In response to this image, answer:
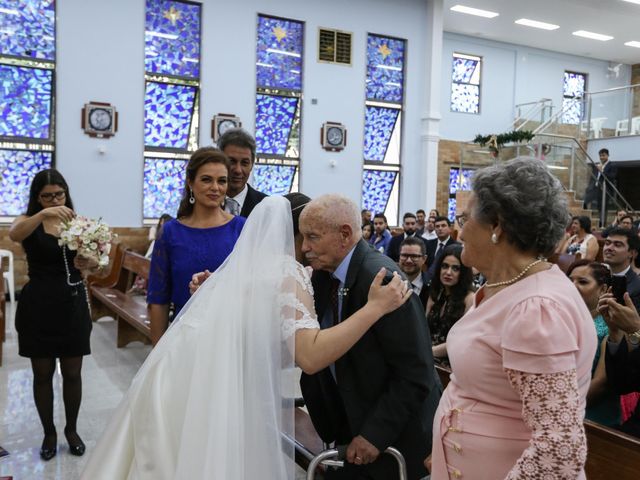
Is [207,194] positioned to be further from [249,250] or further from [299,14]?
[299,14]

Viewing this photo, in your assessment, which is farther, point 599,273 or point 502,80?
point 502,80

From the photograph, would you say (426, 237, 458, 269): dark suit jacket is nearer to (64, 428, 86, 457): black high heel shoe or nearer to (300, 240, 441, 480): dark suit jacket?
(64, 428, 86, 457): black high heel shoe

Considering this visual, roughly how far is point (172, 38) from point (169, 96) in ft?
3.39

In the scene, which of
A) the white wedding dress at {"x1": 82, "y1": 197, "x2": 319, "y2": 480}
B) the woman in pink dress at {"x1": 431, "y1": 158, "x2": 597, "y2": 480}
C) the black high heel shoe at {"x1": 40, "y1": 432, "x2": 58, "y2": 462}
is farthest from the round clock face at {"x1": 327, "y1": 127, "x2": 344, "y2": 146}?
the woman in pink dress at {"x1": 431, "y1": 158, "x2": 597, "y2": 480}

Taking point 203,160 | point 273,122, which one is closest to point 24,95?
point 273,122

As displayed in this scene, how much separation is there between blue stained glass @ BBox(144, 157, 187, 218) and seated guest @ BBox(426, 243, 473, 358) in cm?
734

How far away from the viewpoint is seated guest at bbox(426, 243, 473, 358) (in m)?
3.74

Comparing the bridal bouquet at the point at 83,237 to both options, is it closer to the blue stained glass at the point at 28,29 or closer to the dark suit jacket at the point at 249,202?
the dark suit jacket at the point at 249,202

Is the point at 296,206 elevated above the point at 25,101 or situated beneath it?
situated beneath

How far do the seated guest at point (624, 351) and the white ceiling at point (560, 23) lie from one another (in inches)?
473

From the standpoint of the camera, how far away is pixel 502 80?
15.7 metres

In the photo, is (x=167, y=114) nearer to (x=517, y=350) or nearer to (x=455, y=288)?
(x=455, y=288)

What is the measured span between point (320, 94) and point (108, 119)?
416 centimetres

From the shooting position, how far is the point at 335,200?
5.91 ft
